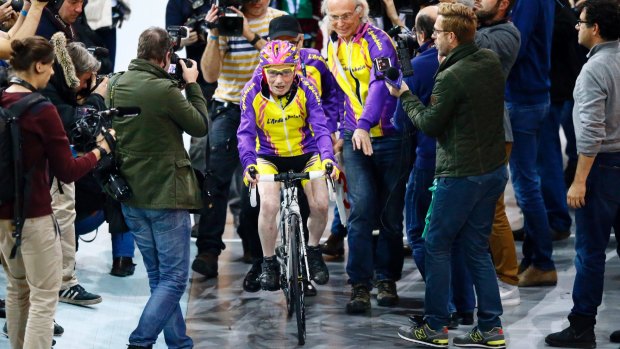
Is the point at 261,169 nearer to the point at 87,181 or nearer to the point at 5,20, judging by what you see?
the point at 87,181

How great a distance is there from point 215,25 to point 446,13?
211 centimetres

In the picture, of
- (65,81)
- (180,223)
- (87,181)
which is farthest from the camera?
(87,181)

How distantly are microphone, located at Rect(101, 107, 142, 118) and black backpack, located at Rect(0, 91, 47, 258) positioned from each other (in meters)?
0.47

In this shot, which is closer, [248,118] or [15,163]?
[15,163]

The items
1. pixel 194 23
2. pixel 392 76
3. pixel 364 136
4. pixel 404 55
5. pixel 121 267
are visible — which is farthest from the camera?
pixel 194 23

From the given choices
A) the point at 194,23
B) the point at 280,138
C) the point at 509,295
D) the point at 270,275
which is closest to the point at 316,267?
the point at 270,275

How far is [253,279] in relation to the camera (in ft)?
24.9

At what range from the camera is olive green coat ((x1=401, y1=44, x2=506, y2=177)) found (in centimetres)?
591

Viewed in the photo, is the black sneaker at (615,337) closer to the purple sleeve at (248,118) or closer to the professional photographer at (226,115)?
the purple sleeve at (248,118)

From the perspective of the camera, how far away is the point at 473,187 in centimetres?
603

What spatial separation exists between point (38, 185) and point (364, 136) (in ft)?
7.22

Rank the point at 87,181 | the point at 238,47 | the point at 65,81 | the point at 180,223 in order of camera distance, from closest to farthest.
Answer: the point at 180,223, the point at 65,81, the point at 87,181, the point at 238,47

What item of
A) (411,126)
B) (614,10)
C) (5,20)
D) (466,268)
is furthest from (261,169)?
(614,10)

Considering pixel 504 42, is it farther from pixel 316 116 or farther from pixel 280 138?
pixel 280 138
